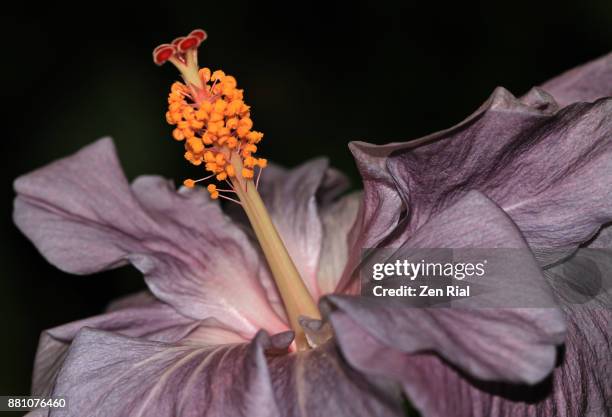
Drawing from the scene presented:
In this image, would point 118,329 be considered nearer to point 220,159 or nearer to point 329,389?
point 220,159

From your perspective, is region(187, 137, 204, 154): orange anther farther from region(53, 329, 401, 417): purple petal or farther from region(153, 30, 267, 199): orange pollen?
region(53, 329, 401, 417): purple petal

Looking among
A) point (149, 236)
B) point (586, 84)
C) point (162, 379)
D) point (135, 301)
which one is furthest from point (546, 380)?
point (135, 301)

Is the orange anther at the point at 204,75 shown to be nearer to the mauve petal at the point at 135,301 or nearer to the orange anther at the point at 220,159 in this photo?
the orange anther at the point at 220,159

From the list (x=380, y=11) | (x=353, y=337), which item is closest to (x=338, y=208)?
(x=353, y=337)

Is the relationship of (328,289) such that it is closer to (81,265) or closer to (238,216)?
(238,216)

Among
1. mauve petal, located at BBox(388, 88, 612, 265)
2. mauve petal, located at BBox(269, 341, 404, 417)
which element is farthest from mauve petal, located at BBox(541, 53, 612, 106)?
mauve petal, located at BBox(269, 341, 404, 417)

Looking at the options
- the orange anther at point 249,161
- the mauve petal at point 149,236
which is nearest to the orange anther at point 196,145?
the orange anther at point 249,161
